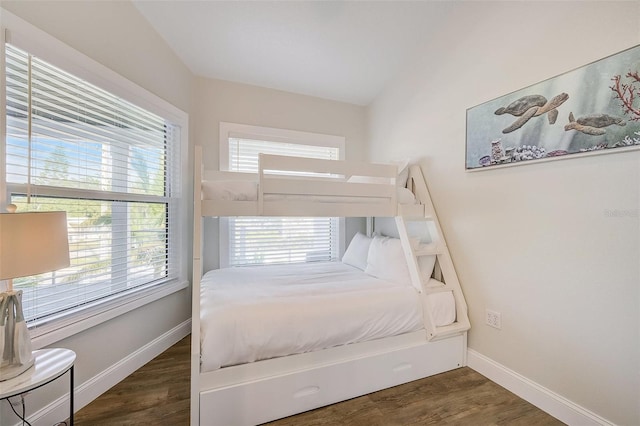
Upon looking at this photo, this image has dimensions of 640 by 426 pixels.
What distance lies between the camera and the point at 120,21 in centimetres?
178

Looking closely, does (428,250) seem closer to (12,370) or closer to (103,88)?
(12,370)

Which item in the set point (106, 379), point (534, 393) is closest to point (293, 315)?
point (106, 379)

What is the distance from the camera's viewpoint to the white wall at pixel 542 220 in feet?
4.17

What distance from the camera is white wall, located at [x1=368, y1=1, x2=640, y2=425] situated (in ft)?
4.17

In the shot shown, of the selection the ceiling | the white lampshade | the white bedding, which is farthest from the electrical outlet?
the white lampshade

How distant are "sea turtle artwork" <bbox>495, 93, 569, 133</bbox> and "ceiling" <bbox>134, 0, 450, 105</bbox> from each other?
3.49 ft

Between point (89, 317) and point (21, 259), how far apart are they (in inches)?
31.7

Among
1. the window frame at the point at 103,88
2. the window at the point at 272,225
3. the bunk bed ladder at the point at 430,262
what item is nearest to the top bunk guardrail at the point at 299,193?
the bunk bed ladder at the point at 430,262

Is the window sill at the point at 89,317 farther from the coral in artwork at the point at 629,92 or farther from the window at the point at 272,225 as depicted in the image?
the coral in artwork at the point at 629,92

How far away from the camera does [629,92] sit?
122cm

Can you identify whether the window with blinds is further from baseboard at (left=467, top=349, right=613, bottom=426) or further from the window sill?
baseboard at (left=467, top=349, right=613, bottom=426)

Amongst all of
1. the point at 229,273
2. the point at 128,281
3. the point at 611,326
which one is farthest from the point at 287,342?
the point at 611,326

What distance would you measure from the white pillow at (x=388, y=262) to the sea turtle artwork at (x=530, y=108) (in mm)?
1132

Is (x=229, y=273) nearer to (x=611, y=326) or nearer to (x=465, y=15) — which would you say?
(x=611, y=326)
